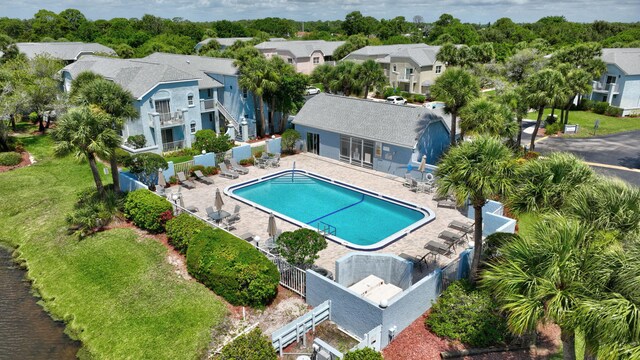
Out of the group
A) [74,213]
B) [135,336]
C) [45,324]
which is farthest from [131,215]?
[135,336]

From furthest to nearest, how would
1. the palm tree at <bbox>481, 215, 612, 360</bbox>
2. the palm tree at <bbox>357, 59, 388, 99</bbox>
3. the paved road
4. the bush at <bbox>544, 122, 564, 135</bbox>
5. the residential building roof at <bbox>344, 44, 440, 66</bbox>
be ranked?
1. the residential building roof at <bbox>344, 44, 440, 66</bbox>
2. the palm tree at <bbox>357, 59, 388, 99</bbox>
3. the bush at <bbox>544, 122, 564, 135</bbox>
4. the paved road
5. the palm tree at <bbox>481, 215, 612, 360</bbox>

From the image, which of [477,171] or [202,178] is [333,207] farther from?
[477,171]

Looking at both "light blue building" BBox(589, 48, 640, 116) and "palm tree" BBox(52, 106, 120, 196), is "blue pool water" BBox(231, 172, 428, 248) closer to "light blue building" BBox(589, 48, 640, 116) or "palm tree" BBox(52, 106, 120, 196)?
"palm tree" BBox(52, 106, 120, 196)

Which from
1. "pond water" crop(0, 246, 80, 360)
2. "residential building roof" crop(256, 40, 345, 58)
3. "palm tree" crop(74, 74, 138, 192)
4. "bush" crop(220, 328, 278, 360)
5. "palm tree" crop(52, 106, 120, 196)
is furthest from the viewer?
"residential building roof" crop(256, 40, 345, 58)

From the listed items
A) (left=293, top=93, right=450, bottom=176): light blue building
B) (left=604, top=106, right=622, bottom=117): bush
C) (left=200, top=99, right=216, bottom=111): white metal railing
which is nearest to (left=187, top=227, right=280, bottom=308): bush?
(left=293, top=93, right=450, bottom=176): light blue building

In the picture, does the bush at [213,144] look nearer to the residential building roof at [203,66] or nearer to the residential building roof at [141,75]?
the residential building roof at [141,75]

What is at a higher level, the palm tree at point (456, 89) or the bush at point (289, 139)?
the palm tree at point (456, 89)

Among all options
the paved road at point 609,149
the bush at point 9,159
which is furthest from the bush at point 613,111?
the bush at point 9,159

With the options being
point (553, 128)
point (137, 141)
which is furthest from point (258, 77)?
point (553, 128)
